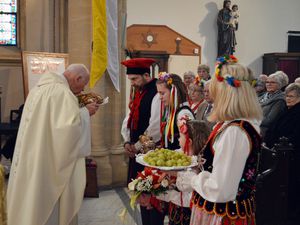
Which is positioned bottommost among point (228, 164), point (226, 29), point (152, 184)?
point (152, 184)

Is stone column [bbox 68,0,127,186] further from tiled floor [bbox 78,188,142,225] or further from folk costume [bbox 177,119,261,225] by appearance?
folk costume [bbox 177,119,261,225]

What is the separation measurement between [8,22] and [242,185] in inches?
270

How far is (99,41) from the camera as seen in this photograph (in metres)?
5.50

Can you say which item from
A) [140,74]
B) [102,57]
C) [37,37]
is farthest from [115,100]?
[37,37]

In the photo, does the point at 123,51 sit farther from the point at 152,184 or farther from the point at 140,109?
the point at 152,184

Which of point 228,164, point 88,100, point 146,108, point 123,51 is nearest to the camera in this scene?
point 228,164

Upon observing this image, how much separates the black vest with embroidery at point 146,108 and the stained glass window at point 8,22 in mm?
4620

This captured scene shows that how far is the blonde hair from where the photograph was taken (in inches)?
81.0

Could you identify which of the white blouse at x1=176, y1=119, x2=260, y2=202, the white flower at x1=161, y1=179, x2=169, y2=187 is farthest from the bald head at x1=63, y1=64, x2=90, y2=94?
the white blouse at x1=176, y1=119, x2=260, y2=202

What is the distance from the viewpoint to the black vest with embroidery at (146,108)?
4.11 m

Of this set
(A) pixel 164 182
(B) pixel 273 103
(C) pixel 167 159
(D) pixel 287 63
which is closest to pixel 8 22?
(B) pixel 273 103

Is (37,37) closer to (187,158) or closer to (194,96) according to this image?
(194,96)

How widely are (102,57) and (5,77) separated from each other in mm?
2963

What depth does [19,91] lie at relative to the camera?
7742 millimetres
